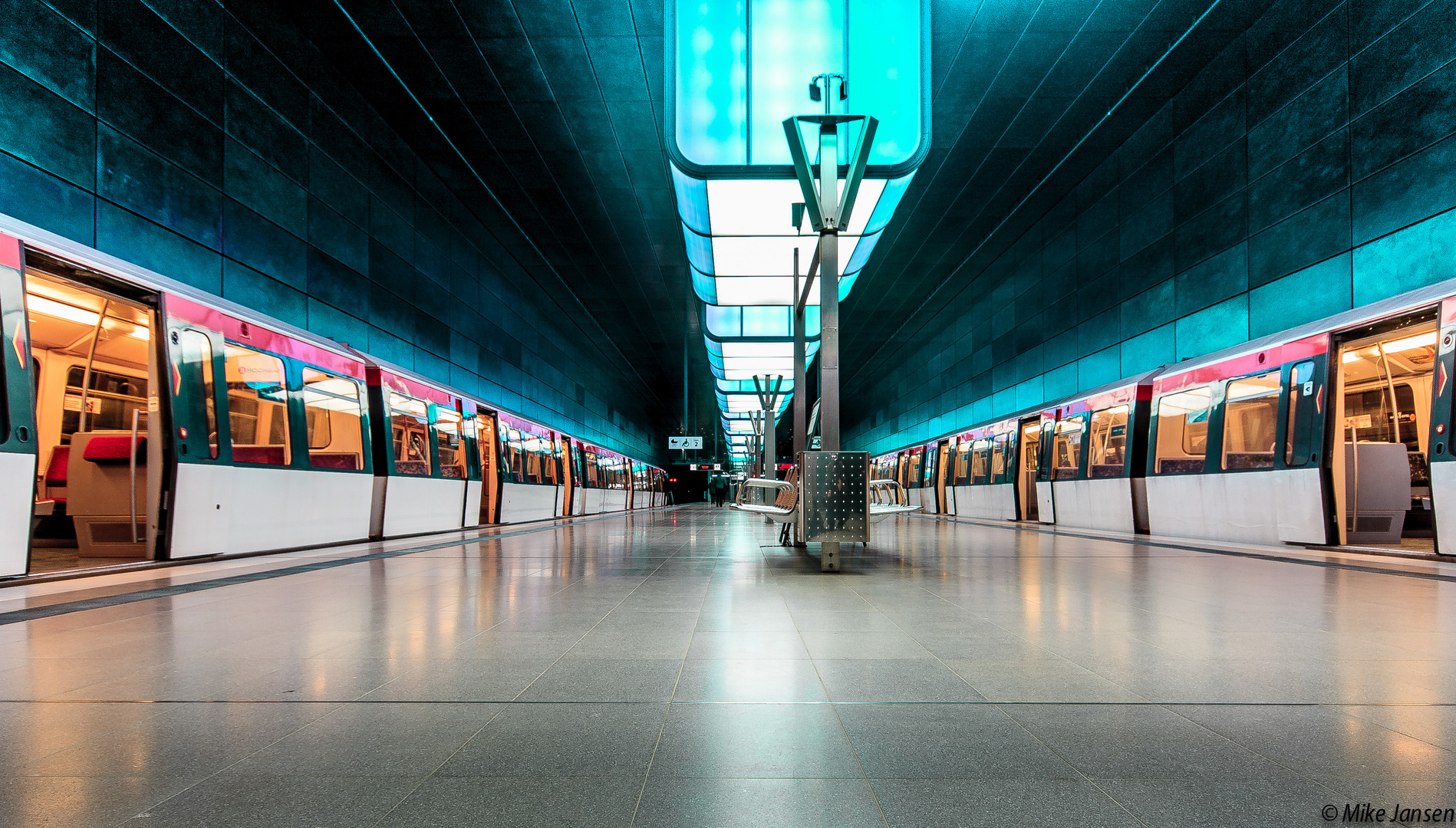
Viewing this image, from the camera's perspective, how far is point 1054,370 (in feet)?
61.9

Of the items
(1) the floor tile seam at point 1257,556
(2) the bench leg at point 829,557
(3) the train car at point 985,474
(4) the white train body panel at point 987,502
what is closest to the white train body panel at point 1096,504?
(1) the floor tile seam at point 1257,556

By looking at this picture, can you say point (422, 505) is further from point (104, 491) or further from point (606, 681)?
point (606, 681)

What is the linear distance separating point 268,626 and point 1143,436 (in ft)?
40.5

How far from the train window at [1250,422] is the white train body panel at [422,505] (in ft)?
40.0

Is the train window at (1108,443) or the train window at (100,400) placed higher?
the train window at (100,400)

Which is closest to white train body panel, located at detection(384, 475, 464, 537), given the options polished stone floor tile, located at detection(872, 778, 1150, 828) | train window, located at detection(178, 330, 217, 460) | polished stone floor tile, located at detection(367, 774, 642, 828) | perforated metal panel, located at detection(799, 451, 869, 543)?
train window, located at detection(178, 330, 217, 460)

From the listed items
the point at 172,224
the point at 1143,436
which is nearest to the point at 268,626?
the point at 172,224

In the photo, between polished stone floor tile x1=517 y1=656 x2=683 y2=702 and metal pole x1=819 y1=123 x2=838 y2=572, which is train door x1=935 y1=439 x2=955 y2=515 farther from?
polished stone floor tile x1=517 y1=656 x2=683 y2=702

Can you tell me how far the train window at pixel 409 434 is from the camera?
1087 cm

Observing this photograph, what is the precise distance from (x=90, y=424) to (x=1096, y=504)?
16.2 m

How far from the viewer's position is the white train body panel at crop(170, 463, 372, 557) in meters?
6.71

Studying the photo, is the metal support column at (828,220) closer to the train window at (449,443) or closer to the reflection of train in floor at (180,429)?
the reflection of train in floor at (180,429)

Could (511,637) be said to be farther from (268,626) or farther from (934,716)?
(934,716)

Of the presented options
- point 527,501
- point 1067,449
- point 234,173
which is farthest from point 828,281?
point 527,501
